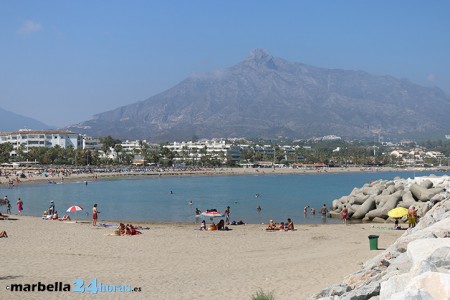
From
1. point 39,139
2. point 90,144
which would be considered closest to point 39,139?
point 39,139

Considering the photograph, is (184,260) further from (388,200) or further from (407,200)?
(388,200)

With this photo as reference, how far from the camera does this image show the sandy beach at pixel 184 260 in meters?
11.6

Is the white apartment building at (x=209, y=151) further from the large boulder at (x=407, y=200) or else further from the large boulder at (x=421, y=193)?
the large boulder at (x=407, y=200)

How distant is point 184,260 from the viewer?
15.4 metres

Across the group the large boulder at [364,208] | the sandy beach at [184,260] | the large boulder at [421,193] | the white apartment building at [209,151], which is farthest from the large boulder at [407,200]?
the white apartment building at [209,151]

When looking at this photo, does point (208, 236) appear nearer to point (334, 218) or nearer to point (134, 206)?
point (334, 218)

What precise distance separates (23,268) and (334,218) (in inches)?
895

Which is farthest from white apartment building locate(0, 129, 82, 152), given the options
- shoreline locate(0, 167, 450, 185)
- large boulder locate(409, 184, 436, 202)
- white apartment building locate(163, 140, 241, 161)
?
large boulder locate(409, 184, 436, 202)

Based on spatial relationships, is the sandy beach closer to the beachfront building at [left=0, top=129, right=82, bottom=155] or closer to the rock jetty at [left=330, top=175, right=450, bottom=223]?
the rock jetty at [left=330, top=175, right=450, bottom=223]

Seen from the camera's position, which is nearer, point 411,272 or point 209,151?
point 411,272

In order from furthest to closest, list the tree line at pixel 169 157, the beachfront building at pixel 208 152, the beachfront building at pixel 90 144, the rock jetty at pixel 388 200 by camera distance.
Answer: the beachfront building at pixel 208 152, the beachfront building at pixel 90 144, the tree line at pixel 169 157, the rock jetty at pixel 388 200

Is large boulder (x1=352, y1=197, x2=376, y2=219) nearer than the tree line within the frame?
Yes

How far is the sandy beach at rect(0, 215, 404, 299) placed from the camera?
11648mm

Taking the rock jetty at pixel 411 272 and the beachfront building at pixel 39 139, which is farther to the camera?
the beachfront building at pixel 39 139
